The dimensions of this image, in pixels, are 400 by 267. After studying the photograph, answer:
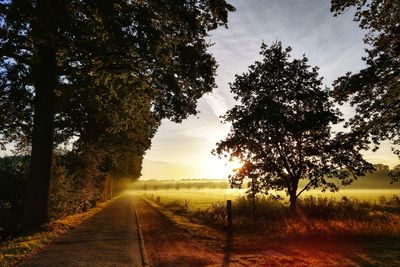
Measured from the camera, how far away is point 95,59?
61.4ft

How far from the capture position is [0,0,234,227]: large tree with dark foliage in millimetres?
13836

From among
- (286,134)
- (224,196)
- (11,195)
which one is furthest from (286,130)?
(224,196)

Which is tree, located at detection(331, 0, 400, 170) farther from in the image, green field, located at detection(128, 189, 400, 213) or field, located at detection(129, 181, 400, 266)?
green field, located at detection(128, 189, 400, 213)

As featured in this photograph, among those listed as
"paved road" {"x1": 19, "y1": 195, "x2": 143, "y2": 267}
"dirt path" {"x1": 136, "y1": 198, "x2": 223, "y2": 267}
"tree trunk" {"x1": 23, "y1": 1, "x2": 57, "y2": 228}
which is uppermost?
"tree trunk" {"x1": 23, "y1": 1, "x2": 57, "y2": 228}

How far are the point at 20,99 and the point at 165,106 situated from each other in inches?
301

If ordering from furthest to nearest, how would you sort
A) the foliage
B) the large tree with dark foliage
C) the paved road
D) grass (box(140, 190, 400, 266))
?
the foliage, the large tree with dark foliage, grass (box(140, 190, 400, 266)), the paved road

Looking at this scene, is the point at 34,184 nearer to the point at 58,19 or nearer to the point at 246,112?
the point at 58,19

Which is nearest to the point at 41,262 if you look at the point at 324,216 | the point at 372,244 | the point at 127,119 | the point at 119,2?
the point at 119,2

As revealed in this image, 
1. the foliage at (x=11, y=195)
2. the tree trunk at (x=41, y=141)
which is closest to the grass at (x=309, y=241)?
the tree trunk at (x=41, y=141)

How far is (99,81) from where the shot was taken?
20.2m

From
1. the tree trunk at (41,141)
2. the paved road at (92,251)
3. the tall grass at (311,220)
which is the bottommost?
the paved road at (92,251)

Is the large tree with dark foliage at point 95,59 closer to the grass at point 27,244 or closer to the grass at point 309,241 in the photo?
the grass at point 27,244

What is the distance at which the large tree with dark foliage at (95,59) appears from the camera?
13836 mm

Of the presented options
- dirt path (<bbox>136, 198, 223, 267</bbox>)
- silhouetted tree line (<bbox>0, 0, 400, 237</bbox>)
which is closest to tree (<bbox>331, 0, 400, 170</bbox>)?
silhouetted tree line (<bbox>0, 0, 400, 237</bbox>)
